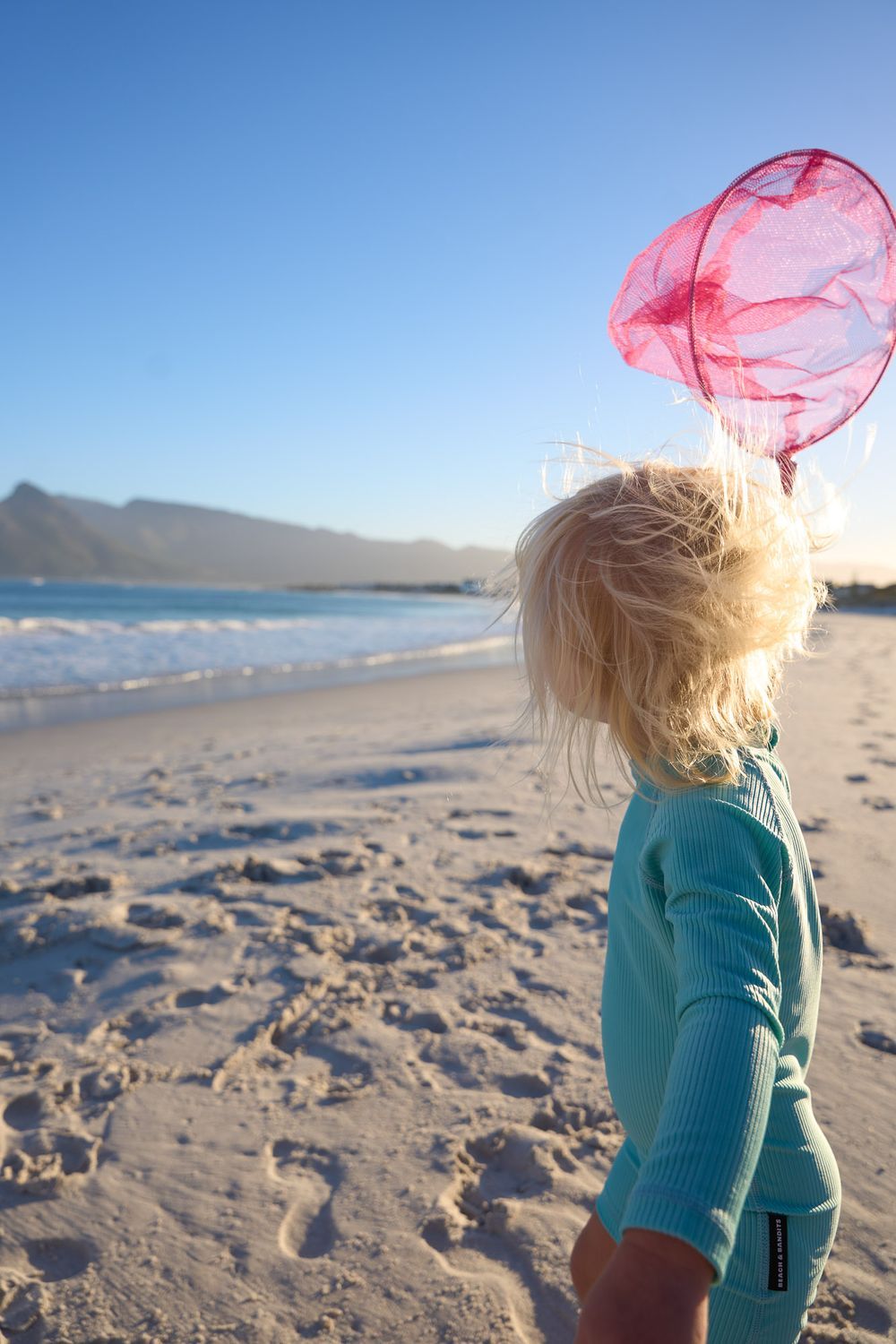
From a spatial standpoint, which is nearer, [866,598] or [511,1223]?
[511,1223]

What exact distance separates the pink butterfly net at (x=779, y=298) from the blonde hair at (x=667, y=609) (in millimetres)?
326

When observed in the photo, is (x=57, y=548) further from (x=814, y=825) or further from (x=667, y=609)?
(x=667, y=609)

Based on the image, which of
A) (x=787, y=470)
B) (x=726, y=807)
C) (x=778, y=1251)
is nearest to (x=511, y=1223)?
(x=778, y=1251)

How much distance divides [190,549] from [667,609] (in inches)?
5863

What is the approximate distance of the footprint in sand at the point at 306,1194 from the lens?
1.87 meters

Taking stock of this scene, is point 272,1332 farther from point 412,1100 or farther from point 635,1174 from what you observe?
point 635,1174

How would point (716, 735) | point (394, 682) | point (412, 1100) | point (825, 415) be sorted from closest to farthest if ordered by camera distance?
point (716, 735)
point (825, 415)
point (412, 1100)
point (394, 682)

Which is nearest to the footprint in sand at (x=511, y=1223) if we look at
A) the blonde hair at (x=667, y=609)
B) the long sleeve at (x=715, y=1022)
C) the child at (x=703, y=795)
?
the child at (x=703, y=795)

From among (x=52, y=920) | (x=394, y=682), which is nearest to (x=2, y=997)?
(x=52, y=920)

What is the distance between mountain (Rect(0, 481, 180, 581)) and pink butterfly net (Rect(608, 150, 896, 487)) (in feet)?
327

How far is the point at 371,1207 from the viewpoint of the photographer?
1.96 meters

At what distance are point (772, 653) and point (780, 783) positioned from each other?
0.20m

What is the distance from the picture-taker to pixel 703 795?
3.51 feet

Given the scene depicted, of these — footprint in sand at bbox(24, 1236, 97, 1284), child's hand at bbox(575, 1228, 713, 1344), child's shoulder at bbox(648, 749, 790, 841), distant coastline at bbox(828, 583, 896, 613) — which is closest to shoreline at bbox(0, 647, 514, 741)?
footprint in sand at bbox(24, 1236, 97, 1284)
